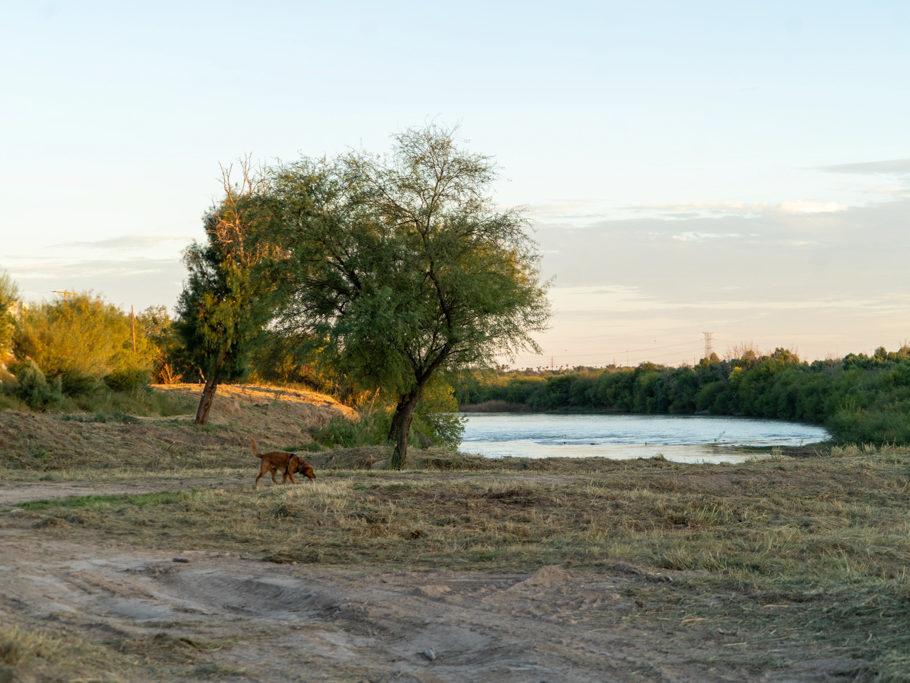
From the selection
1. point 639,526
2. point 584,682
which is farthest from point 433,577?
point 639,526

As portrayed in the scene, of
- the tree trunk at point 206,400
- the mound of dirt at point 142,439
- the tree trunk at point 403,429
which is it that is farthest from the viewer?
the tree trunk at point 206,400

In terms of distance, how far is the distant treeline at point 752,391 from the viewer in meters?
44.4

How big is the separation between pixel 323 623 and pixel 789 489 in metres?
12.1

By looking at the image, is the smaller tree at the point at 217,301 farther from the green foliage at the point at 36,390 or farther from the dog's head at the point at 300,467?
the dog's head at the point at 300,467

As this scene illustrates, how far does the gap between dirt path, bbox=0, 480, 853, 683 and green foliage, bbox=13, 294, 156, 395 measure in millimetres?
28595

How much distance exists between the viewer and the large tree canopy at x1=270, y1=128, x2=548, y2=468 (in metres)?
20.0

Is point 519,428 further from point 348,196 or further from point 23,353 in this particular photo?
point 348,196

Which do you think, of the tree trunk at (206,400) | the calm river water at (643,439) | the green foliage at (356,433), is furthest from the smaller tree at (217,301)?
the calm river water at (643,439)

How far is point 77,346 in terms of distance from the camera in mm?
36500

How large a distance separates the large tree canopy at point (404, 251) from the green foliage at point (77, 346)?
744 inches

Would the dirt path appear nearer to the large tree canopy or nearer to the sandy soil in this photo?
the sandy soil

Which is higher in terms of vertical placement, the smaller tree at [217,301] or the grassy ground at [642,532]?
the smaller tree at [217,301]

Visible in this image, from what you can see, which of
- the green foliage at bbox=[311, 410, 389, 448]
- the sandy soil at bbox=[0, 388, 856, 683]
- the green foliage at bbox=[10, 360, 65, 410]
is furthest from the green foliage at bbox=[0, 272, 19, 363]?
the sandy soil at bbox=[0, 388, 856, 683]

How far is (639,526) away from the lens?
468 inches
